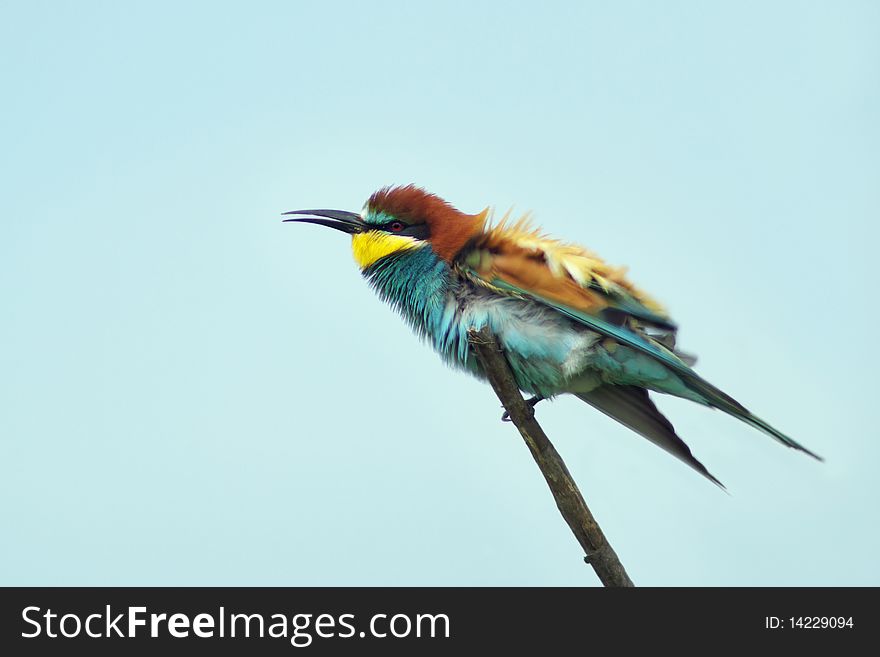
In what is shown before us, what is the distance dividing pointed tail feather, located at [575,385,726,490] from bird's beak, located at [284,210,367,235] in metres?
1.01

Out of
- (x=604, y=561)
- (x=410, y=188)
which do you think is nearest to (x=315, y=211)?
(x=410, y=188)

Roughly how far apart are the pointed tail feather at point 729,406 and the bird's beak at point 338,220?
4.30 ft

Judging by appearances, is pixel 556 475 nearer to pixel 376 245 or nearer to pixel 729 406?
pixel 729 406

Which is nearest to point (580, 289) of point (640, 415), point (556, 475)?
point (640, 415)

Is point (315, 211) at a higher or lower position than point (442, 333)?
higher

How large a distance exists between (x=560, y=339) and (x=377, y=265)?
2.39 ft

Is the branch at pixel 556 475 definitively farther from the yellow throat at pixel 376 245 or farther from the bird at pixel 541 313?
the yellow throat at pixel 376 245

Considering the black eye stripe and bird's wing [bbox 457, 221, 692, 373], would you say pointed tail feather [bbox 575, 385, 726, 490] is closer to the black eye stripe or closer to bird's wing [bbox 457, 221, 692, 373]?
bird's wing [bbox 457, 221, 692, 373]

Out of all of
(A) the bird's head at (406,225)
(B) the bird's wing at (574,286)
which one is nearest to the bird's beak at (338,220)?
(A) the bird's head at (406,225)

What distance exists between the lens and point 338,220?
3.70 metres

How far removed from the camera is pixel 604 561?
287 centimetres
